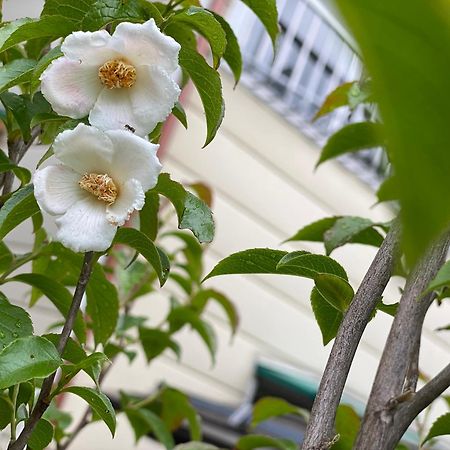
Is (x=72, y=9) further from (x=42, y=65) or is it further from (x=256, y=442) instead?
(x=256, y=442)

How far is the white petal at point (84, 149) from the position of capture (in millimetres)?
519

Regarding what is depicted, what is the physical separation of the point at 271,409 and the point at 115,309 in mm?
423

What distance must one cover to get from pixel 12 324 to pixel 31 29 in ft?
0.71

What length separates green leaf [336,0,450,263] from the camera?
0.15 m

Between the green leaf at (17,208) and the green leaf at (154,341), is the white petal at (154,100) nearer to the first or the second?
the green leaf at (17,208)

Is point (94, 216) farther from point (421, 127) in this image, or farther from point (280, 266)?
point (421, 127)

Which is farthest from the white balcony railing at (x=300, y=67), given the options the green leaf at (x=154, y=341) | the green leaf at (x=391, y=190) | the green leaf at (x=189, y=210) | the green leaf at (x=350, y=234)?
the green leaf at (x=391, y=190)

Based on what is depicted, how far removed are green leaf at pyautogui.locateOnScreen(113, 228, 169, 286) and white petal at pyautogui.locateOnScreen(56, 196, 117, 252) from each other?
0.04 metres

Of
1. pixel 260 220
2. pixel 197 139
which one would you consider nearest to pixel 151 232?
pixel 197 139

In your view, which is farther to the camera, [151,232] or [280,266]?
[151,232]

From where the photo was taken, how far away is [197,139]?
9.64 feet

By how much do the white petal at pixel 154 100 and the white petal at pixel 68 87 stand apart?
3 cm

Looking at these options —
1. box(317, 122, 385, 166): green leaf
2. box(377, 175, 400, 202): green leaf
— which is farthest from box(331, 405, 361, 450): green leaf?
box(377, 175, 400, 202): green leaf

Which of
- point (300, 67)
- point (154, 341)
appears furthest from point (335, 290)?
A: point (300, 67)
